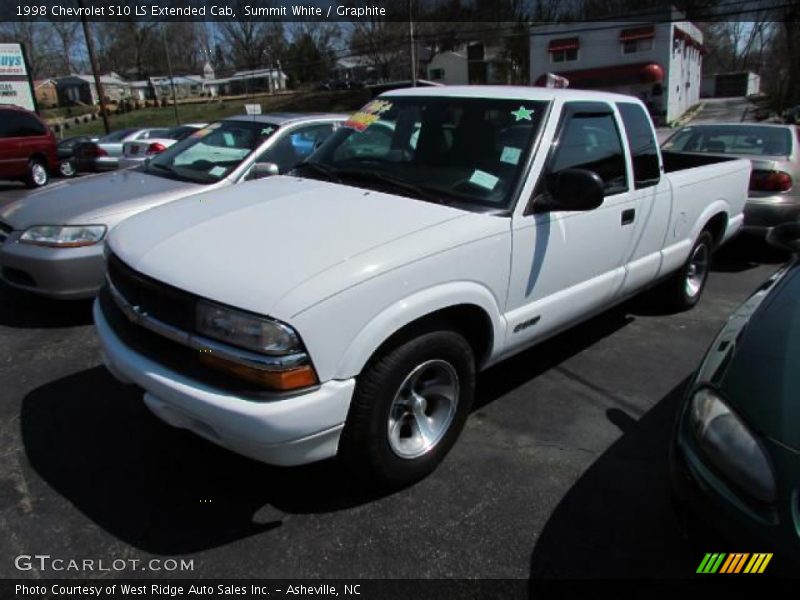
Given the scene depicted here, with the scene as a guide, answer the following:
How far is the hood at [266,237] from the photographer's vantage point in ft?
7.86

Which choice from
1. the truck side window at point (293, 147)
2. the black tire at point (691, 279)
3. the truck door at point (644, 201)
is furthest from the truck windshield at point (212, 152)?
the black tire at point (691, 279)

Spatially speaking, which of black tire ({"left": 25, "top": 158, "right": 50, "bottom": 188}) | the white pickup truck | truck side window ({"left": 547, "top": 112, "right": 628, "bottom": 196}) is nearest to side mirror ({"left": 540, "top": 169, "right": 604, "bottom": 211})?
the white pickup truck

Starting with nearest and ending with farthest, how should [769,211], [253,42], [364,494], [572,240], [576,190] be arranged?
[364,494] < [576,190] < [572,240] < [769,211] < [253,42]

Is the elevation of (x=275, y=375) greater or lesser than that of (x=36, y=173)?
greater

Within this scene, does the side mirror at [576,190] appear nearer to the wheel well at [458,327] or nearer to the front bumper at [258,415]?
the wheel well at [458,327]

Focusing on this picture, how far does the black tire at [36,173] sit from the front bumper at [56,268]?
32.9 feet

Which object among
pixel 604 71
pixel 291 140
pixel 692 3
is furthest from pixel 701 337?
pixel 692 3

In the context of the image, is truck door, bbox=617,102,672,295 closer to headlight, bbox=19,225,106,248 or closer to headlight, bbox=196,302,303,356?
headlight, bbox=196,302,303,356

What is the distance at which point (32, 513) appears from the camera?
272cm

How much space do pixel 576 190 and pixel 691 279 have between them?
2.86 m

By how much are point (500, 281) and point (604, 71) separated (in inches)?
1739

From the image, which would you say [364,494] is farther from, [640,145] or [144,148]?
[144,148]

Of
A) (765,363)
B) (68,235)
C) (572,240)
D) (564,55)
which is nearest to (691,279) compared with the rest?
(572,240)

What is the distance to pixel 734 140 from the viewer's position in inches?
293
